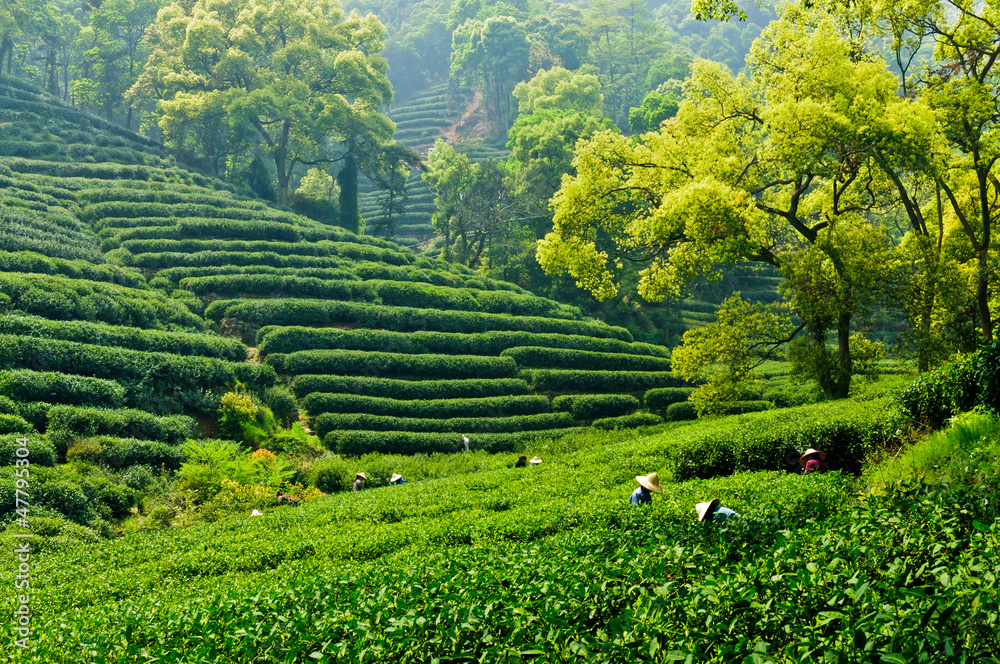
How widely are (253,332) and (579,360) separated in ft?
45.0

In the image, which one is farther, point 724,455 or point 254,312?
point 254,312

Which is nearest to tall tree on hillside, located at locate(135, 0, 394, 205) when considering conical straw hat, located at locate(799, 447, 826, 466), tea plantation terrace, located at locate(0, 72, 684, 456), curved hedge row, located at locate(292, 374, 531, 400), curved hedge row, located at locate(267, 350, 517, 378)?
tea plantation terrace, located at locate(0, 72, 684, 456)

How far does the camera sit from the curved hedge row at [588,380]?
85.7 ft

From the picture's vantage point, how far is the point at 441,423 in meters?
22.3

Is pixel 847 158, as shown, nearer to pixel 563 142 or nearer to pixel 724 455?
pixel 724 455

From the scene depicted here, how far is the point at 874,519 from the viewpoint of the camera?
4.91 metres

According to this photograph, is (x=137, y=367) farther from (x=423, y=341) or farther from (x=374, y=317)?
(x=423, y=341)

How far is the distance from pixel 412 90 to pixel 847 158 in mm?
96707

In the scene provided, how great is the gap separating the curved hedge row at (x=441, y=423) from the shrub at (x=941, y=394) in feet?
45.0

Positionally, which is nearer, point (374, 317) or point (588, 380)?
point (588, 380)

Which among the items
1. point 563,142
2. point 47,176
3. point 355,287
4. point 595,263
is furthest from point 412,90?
point 595,263

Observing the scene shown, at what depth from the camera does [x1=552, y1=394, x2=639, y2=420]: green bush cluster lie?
81.0ft

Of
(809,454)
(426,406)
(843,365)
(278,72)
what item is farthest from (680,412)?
(278,72)

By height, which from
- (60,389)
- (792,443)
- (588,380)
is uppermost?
(792,443)
